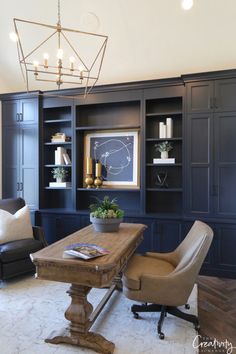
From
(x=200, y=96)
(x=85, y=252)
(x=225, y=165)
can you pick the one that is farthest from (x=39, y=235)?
(x=200, y=96)

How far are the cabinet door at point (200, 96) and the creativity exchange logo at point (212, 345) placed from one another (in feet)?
8.88

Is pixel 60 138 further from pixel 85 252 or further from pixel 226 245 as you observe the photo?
pixel 226 245

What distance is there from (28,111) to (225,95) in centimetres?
315

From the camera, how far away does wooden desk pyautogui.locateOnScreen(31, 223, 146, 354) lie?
75.4 inches

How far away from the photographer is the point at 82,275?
76.2 inches

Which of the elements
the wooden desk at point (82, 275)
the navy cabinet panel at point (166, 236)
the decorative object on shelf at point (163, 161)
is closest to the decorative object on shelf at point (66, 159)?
the decorative object on shelf at point (163, 161)

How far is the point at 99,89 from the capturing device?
13.8 ft

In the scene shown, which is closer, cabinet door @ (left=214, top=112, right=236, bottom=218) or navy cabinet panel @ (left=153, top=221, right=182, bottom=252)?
cabinet door @ (left=214, top=112, right=236, bottom=218)

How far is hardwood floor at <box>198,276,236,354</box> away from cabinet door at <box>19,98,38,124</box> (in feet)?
11.9

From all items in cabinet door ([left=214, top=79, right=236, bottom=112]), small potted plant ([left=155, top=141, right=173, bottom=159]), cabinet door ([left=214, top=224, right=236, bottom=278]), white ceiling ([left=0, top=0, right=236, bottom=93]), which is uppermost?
white ceiling ([left=0, top=0, right=236, bottom=93])

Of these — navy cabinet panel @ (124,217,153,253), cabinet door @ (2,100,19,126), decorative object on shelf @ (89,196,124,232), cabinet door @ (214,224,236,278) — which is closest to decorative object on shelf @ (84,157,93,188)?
navy cabinet panel @ (124,217,153,253)

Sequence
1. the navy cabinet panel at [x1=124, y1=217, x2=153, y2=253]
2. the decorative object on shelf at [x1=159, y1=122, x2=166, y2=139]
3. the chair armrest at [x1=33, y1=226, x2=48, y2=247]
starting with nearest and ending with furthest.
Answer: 1. the chair armrest at [x1=33, y1=226, x2=48, y2=247]
2. the navy cabinet panel at [x1=124, y1=217, x2=153, y2=253]
3. the decorative object on shelf at [x1=159, y1=122, x2=166, y2=139]

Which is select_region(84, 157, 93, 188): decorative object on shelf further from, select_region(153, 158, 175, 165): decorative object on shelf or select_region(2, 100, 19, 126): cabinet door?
select_region(2, 100, 19, 126): cabinet door

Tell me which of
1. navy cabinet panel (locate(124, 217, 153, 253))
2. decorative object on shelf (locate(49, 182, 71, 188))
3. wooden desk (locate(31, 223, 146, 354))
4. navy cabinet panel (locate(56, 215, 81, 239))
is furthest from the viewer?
decorative object on shelf (locate(49, 182, 71, 188))
